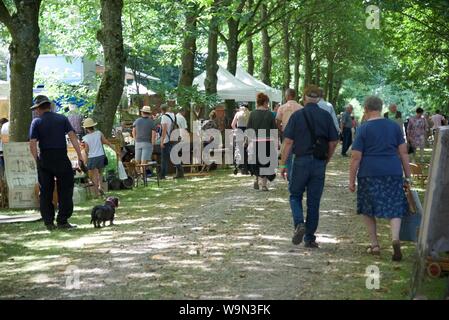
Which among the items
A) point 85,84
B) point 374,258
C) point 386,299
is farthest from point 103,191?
point 386,299

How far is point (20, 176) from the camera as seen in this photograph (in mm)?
16312

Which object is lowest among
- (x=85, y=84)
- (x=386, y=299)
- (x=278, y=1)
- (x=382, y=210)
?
(x=386, y=299)

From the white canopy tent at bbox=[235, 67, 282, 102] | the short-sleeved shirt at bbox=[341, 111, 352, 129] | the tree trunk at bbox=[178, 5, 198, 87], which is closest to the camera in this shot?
the tree trunk at bbox=[178, 5, 198, 87]

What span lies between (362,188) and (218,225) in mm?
3246

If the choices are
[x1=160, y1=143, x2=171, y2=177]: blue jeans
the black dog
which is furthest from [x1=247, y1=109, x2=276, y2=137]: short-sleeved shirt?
[x1=160, y1=143, x2=171, y2=177]: blue jeans

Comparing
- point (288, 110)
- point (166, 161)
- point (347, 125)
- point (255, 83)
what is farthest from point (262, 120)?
point (255, 83)

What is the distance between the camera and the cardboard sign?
16156 millimetres

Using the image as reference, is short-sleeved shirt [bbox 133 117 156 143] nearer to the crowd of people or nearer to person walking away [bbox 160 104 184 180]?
person walking away [bbox 160 104 184 180]

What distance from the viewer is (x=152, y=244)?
10.5m

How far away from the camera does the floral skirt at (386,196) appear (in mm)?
9234

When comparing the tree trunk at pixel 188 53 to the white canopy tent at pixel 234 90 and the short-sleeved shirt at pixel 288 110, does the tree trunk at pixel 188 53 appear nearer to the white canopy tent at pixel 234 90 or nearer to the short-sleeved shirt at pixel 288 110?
the white canopy tent at pixel 234 90

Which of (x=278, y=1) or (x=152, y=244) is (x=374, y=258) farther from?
(x=278, y=1)

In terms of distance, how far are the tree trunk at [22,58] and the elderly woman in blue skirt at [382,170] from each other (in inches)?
352

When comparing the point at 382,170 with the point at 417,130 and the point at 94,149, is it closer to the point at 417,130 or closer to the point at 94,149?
the point at 94,149
